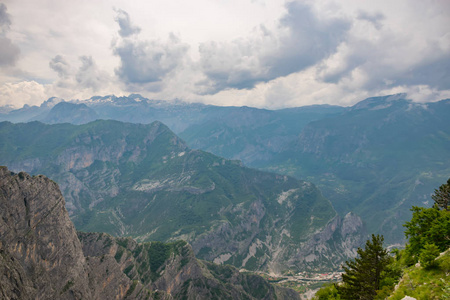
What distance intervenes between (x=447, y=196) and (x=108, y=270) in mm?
189073

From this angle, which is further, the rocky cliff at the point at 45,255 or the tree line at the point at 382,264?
the rocky cliff at the point at 45,255

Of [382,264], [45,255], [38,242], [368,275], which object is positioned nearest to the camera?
[382,264]

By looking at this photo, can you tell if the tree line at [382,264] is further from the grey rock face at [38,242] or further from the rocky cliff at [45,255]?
the grey rock face at [38,242]

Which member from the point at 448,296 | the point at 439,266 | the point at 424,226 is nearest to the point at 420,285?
the point at 439,266

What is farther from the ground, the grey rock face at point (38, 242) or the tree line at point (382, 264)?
the tree line at point (382, 264)

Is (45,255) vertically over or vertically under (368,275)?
under

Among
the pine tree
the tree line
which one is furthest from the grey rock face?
the tree line

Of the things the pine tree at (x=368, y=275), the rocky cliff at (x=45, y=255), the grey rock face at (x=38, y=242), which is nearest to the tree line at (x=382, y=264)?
the pine tree at (x=368, y=275)

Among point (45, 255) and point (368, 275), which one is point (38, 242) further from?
point (368, 275)

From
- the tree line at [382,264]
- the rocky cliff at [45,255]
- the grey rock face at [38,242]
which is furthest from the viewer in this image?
the grey rock face at [38,242]

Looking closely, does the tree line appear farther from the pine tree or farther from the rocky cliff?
the rocky cliff

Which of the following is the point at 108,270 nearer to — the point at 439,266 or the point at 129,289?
the point at 129,289

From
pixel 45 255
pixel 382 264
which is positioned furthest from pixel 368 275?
pixel 45 255

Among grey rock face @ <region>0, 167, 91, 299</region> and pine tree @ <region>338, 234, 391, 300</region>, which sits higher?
pine tree @ <region>338, 234, 391, 300</region>
